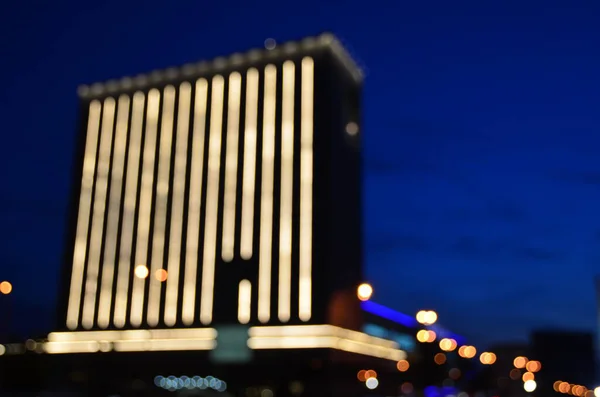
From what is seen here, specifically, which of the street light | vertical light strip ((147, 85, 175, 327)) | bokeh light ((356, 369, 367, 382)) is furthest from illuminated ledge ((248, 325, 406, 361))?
the street light

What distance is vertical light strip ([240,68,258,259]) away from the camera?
70.1 meters

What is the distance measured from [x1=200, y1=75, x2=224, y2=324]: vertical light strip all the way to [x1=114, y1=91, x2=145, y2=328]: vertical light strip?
959 cm

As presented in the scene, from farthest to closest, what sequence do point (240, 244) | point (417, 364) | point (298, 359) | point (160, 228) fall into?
1. point (160, 228)
2. point (240, 244)
3. point (298, 359)
4. point (417, 364)

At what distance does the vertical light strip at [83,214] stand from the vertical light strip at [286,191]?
24216mm

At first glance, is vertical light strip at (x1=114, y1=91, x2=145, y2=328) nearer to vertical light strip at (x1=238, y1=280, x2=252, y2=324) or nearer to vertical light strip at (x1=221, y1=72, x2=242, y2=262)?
vertical light strip at (x1=221, y1=72, x2=242, y2=262)

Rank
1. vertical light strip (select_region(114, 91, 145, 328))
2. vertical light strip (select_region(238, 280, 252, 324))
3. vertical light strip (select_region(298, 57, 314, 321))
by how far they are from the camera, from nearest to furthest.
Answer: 1. vertical light strip (select_region(298, 57, 314, 321))
2. vertical light strip (select_region(238, 280, 252, 324))
3. vertical light strip (select_region(114, 91, 145, 328))

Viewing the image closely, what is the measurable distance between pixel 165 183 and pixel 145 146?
18.0 ft

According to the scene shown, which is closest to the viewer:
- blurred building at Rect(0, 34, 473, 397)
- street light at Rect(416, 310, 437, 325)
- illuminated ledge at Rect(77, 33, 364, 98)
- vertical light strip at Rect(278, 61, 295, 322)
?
street light at Rect(416, 310, 437, 325)

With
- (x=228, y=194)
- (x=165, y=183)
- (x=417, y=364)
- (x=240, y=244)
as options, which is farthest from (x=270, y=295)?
(x=417, y=364)

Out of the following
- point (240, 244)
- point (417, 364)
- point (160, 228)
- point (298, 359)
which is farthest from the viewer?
point (160, 228)

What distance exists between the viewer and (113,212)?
78.4m

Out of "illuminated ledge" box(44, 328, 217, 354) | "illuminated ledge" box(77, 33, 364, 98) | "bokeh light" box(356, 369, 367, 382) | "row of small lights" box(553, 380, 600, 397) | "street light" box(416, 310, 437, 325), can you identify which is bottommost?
"row of small lights" box(553, 380, 600, 397)

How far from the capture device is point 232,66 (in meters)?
75.9

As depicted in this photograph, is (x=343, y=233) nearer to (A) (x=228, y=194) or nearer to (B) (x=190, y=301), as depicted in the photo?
(A) (x=228, y=194)
